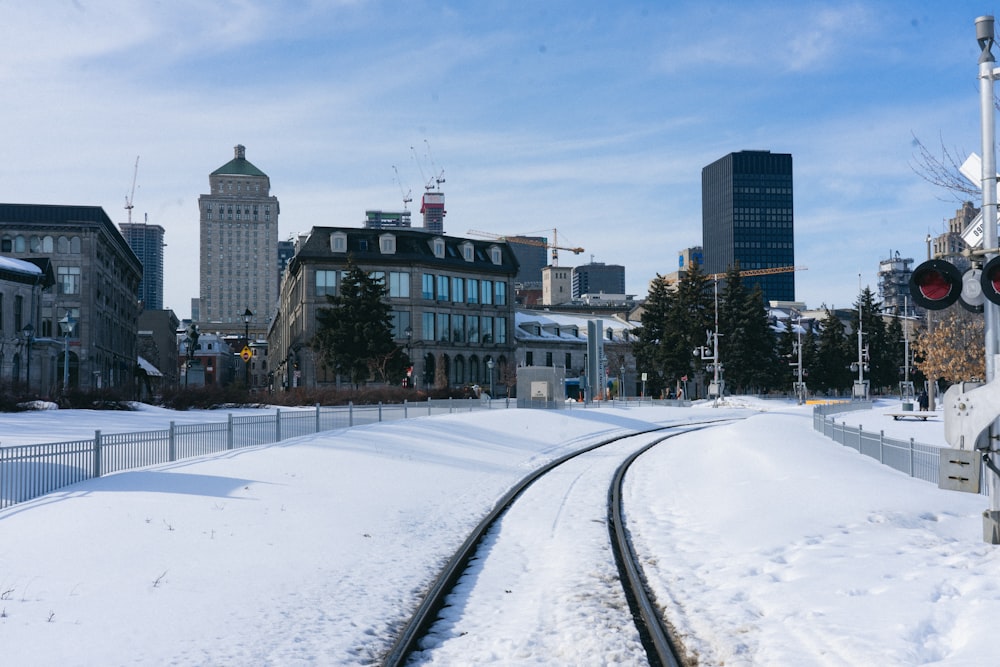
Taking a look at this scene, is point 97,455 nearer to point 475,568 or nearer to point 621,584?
point 475,568

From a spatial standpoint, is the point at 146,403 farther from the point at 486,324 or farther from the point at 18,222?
the point at 486,324

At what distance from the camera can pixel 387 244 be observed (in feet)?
312

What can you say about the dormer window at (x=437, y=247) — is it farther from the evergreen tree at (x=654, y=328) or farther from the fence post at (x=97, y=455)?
the fence post at (x=97, y=455)

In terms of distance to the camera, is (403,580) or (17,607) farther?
(403,580)

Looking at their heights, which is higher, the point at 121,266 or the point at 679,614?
the point at 121,266

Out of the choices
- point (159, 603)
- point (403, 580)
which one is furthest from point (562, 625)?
point (159, 603)

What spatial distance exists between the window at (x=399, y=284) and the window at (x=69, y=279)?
97.4 feet

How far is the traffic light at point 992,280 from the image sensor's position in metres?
11.1

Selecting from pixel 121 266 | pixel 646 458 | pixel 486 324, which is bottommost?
pixel 646 458

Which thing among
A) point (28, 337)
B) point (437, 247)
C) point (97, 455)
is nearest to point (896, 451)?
point (97, 455)

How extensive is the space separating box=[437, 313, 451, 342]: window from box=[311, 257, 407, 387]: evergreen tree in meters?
24.6

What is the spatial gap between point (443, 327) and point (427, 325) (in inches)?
87.8

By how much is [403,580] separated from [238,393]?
4131cm

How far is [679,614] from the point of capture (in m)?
10.3
